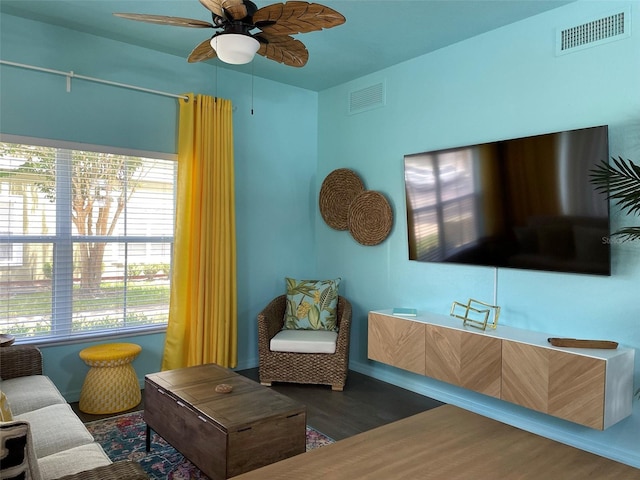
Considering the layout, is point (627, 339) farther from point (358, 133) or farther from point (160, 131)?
point (160, 131)

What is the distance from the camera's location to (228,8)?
2.06 metres

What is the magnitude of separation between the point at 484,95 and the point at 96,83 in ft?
9.50

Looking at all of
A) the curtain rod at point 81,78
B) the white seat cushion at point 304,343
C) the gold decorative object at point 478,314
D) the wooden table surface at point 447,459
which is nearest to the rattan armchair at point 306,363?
the white seat cushion at point 304,343

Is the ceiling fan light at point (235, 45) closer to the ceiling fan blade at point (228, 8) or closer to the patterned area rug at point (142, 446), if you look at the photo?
the ceiling fan blade at point (228, 8)

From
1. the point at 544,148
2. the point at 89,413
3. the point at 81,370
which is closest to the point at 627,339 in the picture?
the point at 544,148

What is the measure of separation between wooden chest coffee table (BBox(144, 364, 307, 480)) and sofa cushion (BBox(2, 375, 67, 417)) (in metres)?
0.50

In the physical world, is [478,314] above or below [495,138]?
below

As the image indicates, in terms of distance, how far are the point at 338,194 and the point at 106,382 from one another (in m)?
2.52

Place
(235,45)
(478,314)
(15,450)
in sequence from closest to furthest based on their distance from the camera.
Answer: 1. (15,450)
2. (235,45)
3. (478,314)

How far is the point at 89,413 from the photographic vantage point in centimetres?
331

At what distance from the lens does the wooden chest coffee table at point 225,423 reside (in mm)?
2119

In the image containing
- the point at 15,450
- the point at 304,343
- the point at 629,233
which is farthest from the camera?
the point at 304,343

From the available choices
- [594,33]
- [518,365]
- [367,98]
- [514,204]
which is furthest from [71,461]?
Answer: [367,98]

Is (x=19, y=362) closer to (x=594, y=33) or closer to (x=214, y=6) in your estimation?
(x=214, y=6)
